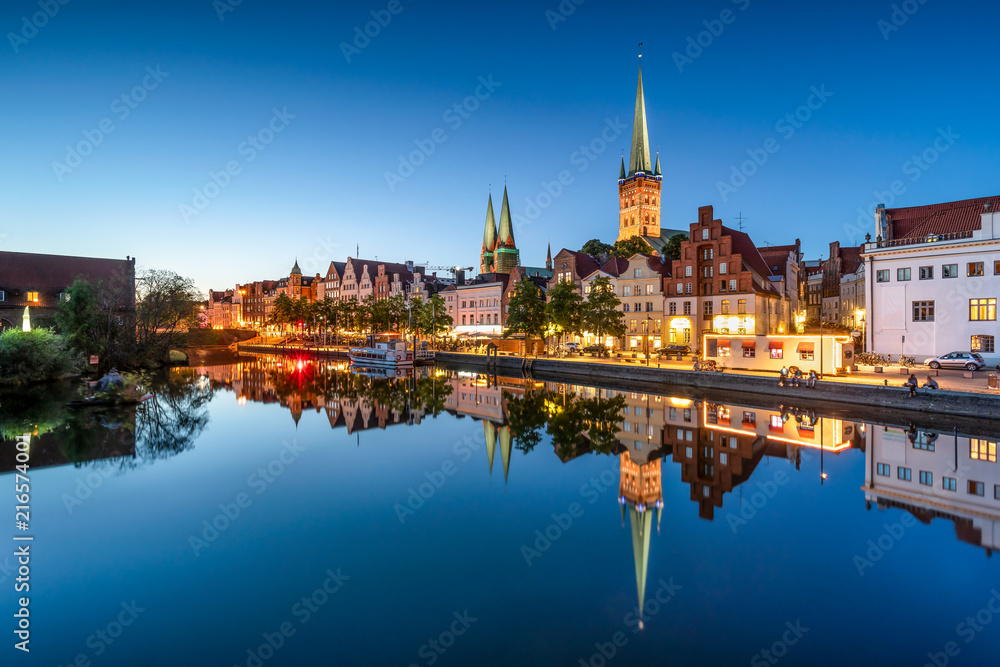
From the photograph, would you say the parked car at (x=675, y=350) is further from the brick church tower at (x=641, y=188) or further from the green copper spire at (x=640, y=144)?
the green copper spire at (x=640, y=144)

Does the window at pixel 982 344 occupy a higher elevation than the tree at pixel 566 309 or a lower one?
lower

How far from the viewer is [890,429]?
72.8 ft

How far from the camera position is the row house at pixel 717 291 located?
48.9m

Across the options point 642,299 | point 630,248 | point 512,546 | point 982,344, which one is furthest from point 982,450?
point 630,248

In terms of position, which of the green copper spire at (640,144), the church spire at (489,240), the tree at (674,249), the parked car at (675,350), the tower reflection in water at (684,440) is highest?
the green copper spire at (640,144)

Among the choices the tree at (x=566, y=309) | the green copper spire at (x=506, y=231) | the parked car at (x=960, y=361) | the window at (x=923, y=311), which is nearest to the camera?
the parked car at (x=960, y=361)

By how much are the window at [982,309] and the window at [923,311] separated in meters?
2.04

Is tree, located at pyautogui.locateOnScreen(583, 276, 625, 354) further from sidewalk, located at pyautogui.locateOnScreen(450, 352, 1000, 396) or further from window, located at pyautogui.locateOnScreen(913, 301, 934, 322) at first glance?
window, located at pyautogui.locateOnScreen(913, 301, 934, 322)

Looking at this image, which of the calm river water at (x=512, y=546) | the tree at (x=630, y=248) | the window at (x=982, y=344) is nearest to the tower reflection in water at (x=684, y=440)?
the calm river water at (x=512, y=546)

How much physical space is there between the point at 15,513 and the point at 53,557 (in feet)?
9.84

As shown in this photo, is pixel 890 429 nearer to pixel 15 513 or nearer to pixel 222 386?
pixel 15 513

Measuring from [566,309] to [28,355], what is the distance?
4045 centimetres

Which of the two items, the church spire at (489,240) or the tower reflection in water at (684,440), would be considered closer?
the tower reflection in water at (684,440)

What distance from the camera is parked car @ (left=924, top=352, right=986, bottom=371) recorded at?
105 ft
